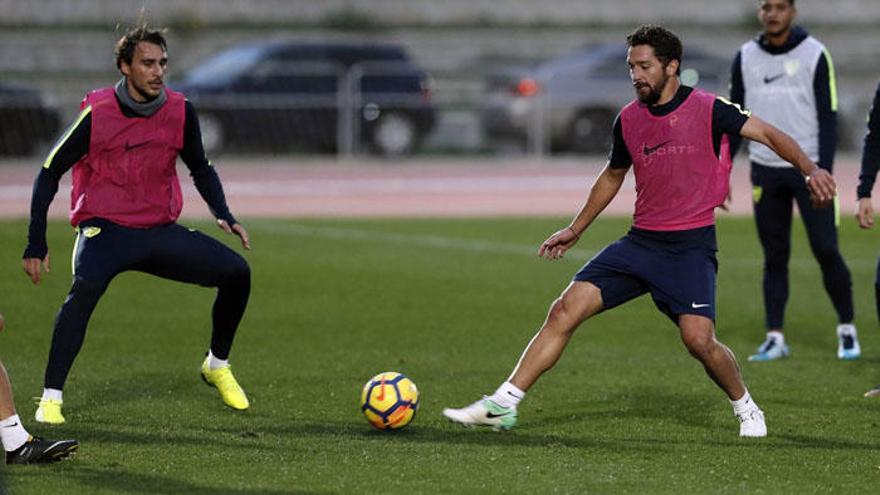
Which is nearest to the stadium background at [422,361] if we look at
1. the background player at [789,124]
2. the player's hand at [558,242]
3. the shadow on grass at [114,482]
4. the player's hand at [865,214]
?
the shadow on grass at [114,482]

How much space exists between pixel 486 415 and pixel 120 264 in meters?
2.07

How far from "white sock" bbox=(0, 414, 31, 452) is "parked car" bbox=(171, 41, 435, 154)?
20.6 metres

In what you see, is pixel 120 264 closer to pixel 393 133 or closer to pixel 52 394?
pixel 52 394

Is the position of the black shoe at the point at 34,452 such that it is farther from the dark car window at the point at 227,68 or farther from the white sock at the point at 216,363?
the dark car window at the point at 227,68

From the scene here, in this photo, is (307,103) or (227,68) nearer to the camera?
(307,103)

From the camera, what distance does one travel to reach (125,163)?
8617 millimetres

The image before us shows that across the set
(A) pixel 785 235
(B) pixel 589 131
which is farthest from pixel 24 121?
(A) pixel 785 235

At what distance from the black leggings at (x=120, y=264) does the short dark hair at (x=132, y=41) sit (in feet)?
2.85

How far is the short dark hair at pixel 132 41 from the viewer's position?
333 inches

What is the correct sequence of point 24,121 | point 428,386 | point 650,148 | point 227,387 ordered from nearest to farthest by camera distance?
point 650,148 → point 227,387 → point 428,386 → point 24,121

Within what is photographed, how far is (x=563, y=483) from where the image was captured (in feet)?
23.6

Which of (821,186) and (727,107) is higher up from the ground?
(727,107)

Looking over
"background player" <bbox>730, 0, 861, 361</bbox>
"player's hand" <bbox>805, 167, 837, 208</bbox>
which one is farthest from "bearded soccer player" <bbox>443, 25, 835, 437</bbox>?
"background player" <bbox>730, 0, 861, 361</bbox>

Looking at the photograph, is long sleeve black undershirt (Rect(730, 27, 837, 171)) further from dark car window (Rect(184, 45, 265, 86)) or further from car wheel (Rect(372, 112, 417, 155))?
dark car window (Rect(184, 45, 265, 86))
